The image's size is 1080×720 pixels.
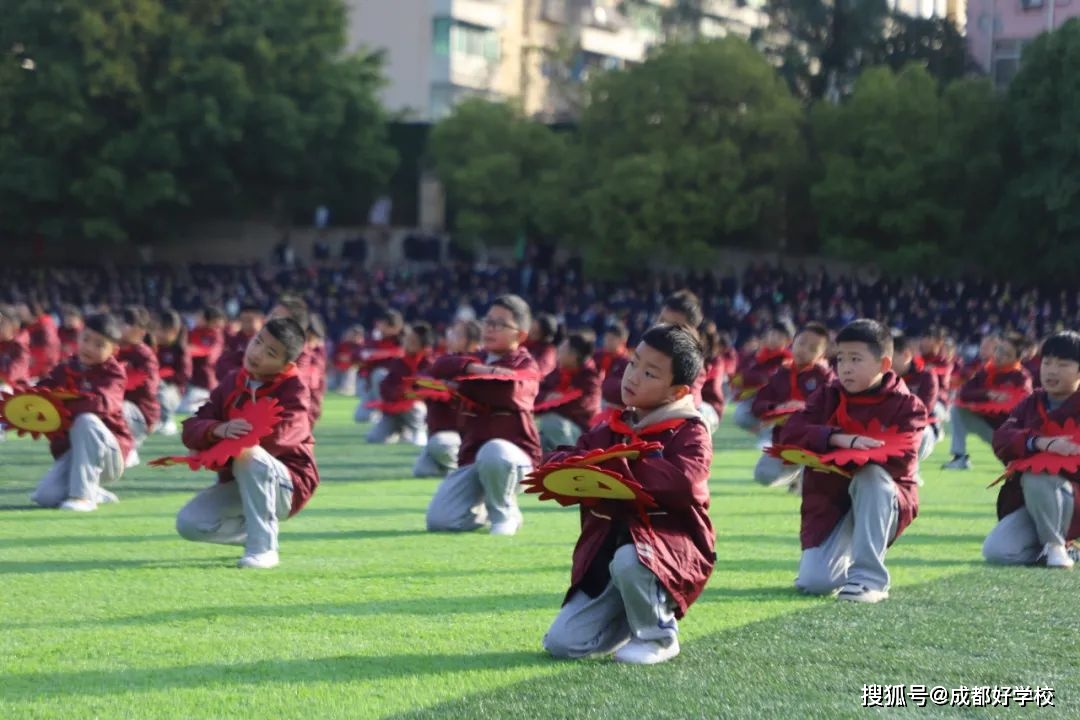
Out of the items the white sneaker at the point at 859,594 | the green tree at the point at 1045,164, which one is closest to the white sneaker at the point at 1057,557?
the white sneaker at the point at 859,594

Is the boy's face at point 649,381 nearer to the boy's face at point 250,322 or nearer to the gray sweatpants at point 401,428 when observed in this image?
the boy's face at point 250,322

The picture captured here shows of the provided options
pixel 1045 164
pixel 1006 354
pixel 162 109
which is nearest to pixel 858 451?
pixel 1006 354

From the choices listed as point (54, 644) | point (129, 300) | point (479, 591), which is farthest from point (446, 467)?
point (129, 300)

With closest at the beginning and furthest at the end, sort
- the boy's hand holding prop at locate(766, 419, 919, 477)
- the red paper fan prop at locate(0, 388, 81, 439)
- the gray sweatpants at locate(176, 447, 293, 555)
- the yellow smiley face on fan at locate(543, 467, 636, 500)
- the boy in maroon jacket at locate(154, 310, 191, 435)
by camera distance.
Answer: the yellow smiley face on fan at locate(543, 467, 636, 500) → the boy's hand holding prop at locate(766, 419, 919, 477) → the gray sweatpants at locate(176, 447, 293, 555) → the red paper fan prop at locate(0, 388, 81, 439) → the boy in maroon jacket at locate(154, 310, 191, 435)

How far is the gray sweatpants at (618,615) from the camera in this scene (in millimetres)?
6438

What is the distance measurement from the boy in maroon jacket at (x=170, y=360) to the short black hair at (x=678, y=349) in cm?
1235

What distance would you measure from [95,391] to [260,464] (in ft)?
10.5

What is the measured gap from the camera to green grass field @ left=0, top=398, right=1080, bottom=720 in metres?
5.96

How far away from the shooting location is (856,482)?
27.3 feet

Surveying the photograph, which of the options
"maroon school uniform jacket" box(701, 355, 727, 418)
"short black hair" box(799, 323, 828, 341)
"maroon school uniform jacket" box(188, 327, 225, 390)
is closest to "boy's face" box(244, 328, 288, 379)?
"short black hair" box(799, 323, 828, 341)

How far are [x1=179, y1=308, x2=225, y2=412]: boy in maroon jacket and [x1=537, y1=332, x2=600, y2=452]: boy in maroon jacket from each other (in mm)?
6470

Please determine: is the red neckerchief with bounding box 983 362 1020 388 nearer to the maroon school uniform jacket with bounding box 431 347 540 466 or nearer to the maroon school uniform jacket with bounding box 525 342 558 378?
the maroon school uniform jacket with bounding box 525 342 558 378

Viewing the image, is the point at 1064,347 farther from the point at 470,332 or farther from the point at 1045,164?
the point at 1045,164

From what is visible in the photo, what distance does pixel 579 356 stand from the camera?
48.0ft
